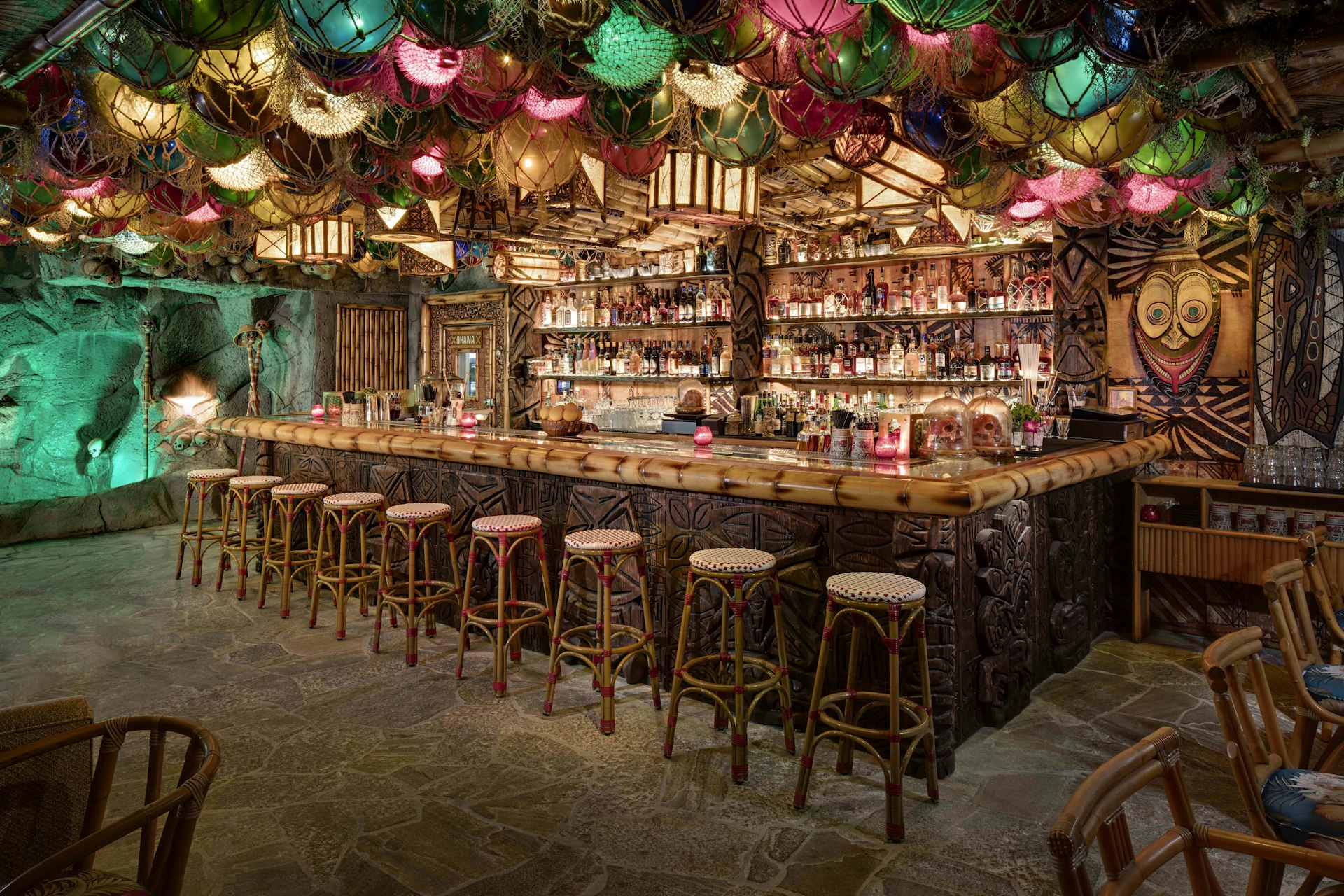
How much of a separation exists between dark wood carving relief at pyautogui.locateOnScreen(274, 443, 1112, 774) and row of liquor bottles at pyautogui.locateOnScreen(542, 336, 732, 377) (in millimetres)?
3180

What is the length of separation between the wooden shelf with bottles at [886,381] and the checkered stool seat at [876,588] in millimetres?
3520

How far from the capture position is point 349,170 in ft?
12.3

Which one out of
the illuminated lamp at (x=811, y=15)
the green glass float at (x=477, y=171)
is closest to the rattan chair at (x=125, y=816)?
the illuminated lamp at (x=811, y=15)

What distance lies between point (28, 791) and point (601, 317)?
7057 millimetres

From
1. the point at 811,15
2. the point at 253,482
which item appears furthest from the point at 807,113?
the point at 253,482

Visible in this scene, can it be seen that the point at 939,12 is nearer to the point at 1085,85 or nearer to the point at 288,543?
the point at 1085,85

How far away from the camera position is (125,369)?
922 cm

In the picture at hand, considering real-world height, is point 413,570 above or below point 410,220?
below

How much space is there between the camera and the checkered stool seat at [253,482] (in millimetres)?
5652

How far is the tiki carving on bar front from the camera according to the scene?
10.6ft

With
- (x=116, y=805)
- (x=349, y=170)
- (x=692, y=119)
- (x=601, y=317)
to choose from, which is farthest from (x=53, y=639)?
(x=601, y=317)

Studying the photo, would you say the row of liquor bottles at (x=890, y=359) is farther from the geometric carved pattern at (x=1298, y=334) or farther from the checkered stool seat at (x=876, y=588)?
the checkered stool seat at (x=876, y=588)

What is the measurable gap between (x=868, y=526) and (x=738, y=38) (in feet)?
6.16

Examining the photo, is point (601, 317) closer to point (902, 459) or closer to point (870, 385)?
point (870, 385)
